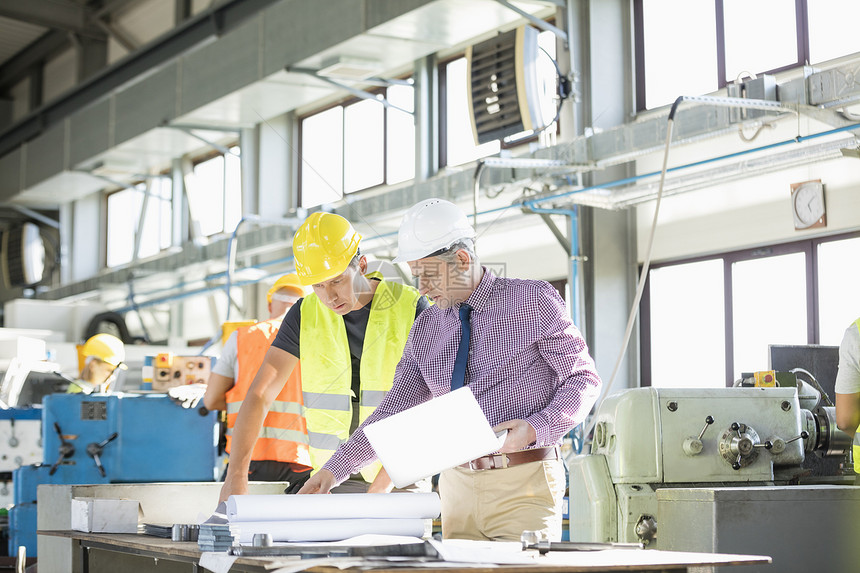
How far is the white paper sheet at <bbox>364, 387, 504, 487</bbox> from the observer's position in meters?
1.92

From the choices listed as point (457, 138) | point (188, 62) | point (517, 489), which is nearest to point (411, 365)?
point (517, 489)

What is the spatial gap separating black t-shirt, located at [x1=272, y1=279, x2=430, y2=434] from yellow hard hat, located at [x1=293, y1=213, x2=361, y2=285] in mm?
137

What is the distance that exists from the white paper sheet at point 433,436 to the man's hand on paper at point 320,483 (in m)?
0.38

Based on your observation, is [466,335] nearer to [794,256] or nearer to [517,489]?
[517,489]

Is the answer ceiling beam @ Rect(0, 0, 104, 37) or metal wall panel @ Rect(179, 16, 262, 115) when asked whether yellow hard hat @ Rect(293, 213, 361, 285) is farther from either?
ceiling beam @ Rect(0, 0, 104, 37)

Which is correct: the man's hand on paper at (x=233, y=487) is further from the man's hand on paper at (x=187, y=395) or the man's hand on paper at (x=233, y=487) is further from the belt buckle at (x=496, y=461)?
the man's hand on paper at (x=187, y=395)

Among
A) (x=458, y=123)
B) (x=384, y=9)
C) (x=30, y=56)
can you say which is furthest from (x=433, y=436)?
(x=30, y=56)

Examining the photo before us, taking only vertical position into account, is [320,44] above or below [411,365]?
above

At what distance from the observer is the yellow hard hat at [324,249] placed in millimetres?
2854

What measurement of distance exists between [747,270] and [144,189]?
25.0ft

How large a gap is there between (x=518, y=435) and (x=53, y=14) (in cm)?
1068

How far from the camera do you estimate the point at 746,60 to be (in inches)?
240

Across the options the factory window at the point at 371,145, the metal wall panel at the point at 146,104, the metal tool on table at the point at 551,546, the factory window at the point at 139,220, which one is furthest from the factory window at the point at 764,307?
the factory window at the point at 139,220

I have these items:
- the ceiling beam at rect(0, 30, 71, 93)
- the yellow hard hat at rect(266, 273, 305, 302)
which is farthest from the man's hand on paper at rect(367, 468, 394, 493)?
the ceiling beam at rect(0, 30, 71, 93)
